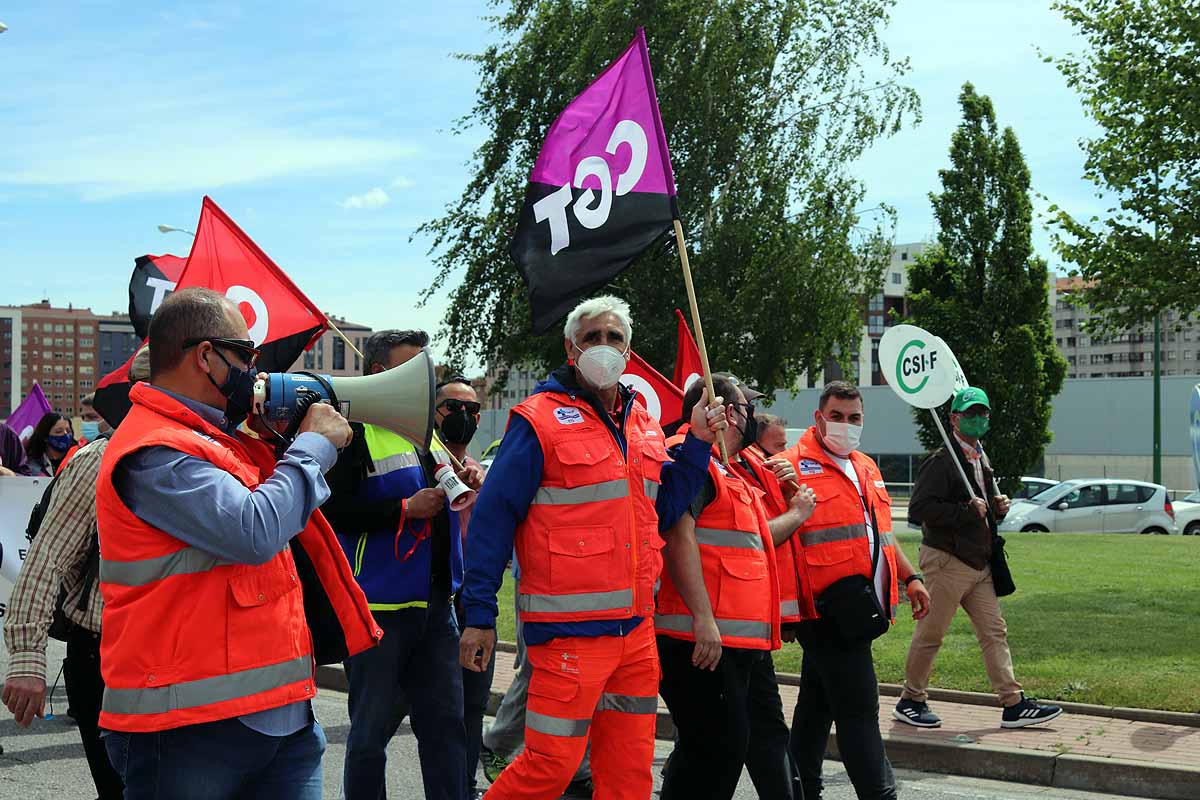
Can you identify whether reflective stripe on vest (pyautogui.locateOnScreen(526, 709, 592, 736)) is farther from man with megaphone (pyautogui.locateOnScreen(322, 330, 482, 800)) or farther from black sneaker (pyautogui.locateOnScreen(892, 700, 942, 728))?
black sneaker (pyautogui.locateOnScreen(892, 700, 942, 728))

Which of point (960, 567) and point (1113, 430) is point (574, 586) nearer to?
point (960, 567)

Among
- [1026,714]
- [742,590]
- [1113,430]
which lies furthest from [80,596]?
[1113,430]

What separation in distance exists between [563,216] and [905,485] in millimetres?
51333

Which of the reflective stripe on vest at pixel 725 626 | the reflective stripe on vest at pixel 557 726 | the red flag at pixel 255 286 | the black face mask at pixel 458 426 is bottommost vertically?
the reflective stripe on vest at pixel 557 726

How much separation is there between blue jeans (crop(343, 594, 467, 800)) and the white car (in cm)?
2666

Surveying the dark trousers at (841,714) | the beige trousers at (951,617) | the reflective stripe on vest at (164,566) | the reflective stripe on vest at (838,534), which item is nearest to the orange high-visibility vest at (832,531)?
the reflective stripe on vest at (838,534)

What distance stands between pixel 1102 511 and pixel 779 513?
1036 inches

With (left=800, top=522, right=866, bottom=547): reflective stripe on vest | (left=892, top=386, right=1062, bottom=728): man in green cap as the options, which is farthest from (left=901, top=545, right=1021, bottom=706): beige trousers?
(left=800, top=522, right=866, bottom=547): reflective stripe on vest

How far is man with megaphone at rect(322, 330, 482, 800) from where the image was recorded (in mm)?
4777

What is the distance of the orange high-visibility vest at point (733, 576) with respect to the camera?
4992mm

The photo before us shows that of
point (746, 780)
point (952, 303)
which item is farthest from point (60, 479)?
point (952, 303)

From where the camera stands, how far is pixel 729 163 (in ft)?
98.8

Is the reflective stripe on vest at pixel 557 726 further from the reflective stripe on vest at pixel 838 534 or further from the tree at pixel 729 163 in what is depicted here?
the tree at pixel 729 163

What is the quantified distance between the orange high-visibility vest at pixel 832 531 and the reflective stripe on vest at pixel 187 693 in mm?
3136
